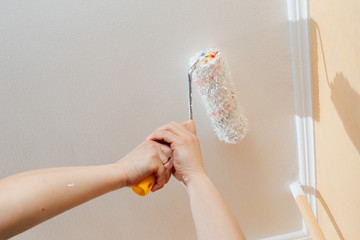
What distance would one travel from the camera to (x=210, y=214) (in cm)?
76

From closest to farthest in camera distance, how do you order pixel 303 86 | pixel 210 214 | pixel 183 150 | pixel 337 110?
pixel 210 214 < pixel 183 150 < pixel 337 110 < pixel 303 86

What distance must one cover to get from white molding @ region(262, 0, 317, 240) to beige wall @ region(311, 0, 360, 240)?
0.02m

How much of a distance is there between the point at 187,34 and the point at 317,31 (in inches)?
15.1

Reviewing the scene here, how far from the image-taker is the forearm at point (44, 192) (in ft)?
1.94

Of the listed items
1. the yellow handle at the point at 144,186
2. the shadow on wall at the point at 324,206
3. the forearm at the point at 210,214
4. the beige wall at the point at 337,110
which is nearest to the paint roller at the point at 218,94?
the yellow handle at the point at 144,186

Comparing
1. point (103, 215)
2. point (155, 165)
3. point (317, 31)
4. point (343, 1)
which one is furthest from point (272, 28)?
point (103, 215)

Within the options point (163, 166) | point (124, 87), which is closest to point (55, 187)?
point (163, 166)

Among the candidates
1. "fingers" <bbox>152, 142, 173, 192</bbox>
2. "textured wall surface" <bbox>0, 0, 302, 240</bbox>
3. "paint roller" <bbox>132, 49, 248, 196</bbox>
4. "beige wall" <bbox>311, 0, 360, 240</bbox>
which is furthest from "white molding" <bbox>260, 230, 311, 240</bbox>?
"fingers" <bbox>152, 142, 173, 192</bbox>

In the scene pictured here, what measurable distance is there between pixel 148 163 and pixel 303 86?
1.94ft

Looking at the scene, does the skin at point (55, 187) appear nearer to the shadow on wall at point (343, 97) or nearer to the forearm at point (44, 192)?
the forearm at point (44, 192)

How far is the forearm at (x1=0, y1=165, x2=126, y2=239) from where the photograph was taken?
59 centimetres

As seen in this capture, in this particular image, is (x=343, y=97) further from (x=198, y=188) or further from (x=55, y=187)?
(x=55, y=187)

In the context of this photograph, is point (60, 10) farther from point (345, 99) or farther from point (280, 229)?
point (280, 229)

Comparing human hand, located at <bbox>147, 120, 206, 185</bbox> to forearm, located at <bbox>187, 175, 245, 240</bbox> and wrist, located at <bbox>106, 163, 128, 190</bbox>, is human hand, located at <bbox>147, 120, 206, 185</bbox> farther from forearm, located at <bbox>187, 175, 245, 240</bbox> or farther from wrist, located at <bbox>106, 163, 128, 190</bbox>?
wrist, located at <bbox>106, 163, 128, 190</bbox>
